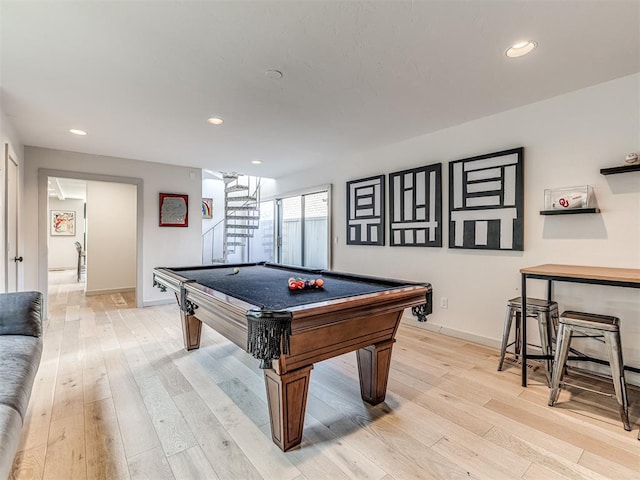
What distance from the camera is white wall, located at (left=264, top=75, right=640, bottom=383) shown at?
2348 mm

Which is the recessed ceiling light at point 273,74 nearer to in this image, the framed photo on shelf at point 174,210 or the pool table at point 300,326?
the pool table at point 300,326

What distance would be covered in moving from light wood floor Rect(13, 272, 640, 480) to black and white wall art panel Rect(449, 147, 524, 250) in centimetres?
116

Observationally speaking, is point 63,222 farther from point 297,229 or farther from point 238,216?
point 297,229

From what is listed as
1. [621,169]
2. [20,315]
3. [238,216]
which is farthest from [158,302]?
[621,169]

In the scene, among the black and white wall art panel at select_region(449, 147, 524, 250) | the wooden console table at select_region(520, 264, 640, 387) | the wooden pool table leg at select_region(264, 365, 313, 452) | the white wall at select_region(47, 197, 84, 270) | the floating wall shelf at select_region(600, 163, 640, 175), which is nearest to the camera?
the wooden pool table leg at select_region(264, 365, 313, 452)

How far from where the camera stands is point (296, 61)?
6.92 ft

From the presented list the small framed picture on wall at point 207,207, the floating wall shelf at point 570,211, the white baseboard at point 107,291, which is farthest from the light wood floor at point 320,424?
the small framed picture on wall at point 207,207

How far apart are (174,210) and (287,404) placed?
4.49 m

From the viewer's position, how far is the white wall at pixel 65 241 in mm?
9469

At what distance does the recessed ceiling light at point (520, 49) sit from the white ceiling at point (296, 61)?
0.16 ft

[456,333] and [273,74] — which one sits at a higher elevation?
[273,74]

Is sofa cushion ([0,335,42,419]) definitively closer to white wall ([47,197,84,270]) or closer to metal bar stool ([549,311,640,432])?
metal bar stool ([549,311,640,432])

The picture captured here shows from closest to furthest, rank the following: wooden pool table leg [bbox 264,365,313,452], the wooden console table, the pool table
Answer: the pool table, wooden pool table leg [bbox 264,365,313,452], the wooden console table

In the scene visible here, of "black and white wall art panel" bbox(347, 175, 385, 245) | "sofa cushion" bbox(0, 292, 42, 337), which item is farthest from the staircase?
"sofa cushion" bbox(0, 292, 42, 337)
